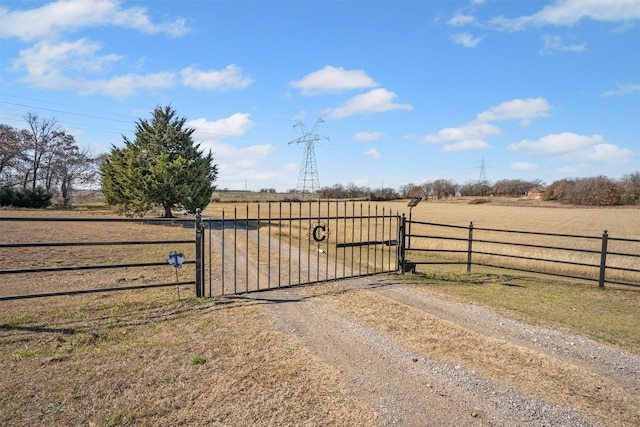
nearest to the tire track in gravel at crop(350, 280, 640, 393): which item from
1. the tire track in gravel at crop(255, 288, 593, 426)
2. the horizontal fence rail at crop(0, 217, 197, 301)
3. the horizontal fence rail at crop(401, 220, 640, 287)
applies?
the tire track in gravel at crop(255, 288, 593, 426)

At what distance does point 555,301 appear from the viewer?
25.7ft

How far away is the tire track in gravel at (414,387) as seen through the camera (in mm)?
3371

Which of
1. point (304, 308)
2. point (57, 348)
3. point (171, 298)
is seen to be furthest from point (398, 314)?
point (57, 348)

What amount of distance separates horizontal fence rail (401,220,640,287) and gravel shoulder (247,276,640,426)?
3.92 meters

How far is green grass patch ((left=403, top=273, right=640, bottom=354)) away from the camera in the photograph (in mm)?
6043

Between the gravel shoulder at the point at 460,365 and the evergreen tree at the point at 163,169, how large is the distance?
62.6 ft

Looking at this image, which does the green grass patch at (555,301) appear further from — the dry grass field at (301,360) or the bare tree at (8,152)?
the bare tree at (8,152)

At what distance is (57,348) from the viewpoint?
467 cm

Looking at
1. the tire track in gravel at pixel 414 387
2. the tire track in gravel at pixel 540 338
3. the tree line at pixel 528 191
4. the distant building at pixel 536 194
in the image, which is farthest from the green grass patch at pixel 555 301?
the distant building at pixel 536 194

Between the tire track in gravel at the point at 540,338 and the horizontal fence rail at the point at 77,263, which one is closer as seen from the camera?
the tire track in gravel at the point at 540,338

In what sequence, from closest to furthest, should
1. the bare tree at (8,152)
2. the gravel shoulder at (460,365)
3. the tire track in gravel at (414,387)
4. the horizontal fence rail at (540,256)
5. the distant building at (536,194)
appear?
the tire track in gravel at (414,387) → the gravel shoulder at (460,365) → the horizontal fence rail at (540,256) → the bare tree at (8,152) → the distant building at (536,194)

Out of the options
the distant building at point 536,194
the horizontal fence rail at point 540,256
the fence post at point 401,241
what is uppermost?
the distant building at point 536,194

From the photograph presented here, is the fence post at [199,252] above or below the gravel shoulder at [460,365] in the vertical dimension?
above

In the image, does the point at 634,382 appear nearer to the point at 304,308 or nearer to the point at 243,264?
the point at 304,308
